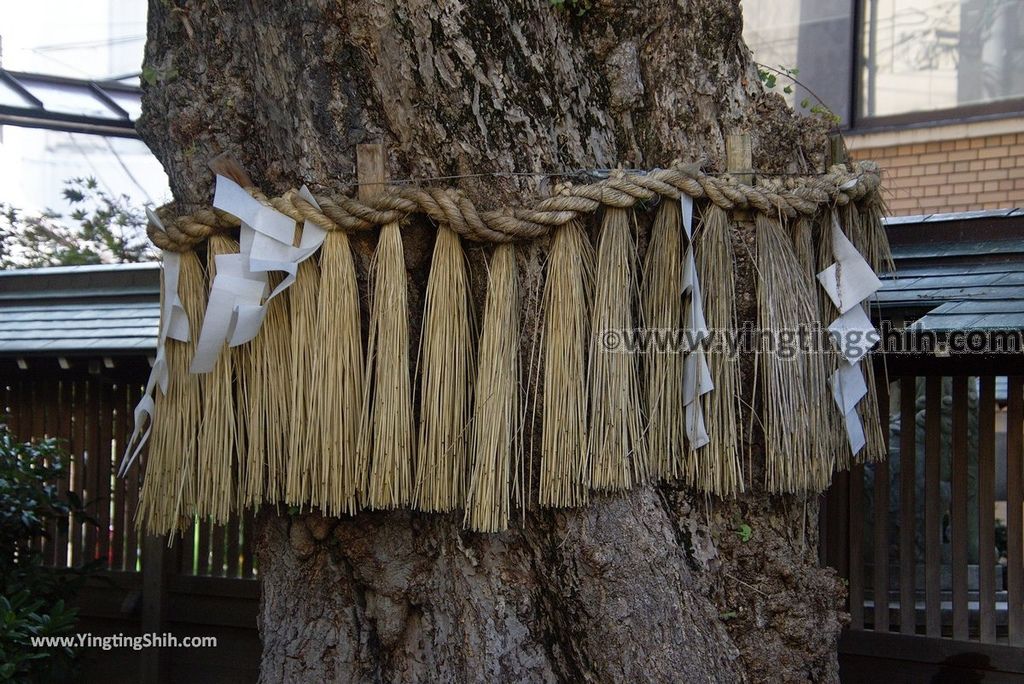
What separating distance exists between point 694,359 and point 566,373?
0.29 meters

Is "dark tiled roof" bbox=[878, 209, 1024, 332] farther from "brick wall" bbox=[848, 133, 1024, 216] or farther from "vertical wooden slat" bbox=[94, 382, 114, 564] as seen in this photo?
"vertical wooden slat" bbox=[94, 382, 114, 564]

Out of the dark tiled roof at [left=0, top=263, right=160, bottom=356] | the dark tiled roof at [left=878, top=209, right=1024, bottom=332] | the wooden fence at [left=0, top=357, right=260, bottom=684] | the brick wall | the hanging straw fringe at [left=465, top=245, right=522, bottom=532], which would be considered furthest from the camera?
the brick wall

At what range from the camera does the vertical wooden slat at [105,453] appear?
437 cm

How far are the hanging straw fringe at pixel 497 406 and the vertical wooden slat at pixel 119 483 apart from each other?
9.44 ft

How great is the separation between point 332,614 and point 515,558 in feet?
1.49

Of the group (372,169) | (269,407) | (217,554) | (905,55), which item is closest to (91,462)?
(217,554)

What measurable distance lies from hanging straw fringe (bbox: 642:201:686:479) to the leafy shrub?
2247 millimetres

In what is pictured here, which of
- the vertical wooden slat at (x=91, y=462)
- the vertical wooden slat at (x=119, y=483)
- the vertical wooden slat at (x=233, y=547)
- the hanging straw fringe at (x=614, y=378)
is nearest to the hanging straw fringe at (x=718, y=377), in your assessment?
the hanging straw fringe at (x=614, y=378)

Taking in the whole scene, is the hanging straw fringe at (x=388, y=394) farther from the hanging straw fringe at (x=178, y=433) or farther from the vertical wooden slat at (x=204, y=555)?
the vertical wooden slat at (x=204, y=555)

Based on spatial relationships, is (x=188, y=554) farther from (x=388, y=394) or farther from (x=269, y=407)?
(x=388, y=394)

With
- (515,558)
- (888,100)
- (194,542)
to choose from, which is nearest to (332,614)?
(515,558)

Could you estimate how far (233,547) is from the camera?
14.0 ft

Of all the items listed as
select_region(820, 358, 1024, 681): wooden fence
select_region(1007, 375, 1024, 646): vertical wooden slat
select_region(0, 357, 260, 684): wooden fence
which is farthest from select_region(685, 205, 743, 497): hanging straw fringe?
select_region(0, 357, 260, 684): wooden fence

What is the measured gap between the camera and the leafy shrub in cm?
316
